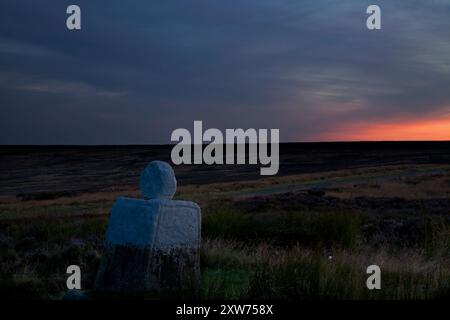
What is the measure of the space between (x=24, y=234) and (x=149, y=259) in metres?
10.9

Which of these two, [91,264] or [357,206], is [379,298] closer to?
[91,264]

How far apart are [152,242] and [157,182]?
775 millimetres

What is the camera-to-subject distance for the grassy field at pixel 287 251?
23.9 ft

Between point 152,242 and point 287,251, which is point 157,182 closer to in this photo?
point 152,242

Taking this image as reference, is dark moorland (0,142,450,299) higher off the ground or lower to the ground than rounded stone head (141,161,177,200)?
lower

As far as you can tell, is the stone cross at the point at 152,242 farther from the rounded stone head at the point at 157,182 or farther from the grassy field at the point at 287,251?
the grassy field at the point at 287,251

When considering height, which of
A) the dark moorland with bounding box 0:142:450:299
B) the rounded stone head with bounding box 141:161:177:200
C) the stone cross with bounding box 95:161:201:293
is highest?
the rounded stone head with bounding box 141:161:177:200

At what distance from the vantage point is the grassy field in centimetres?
727

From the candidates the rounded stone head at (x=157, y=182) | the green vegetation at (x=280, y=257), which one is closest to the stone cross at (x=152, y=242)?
the rounded stone head at (x=157, y=182)

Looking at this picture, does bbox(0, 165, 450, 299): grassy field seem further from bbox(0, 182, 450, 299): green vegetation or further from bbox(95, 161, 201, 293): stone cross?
bbox(95, 161, 201, 293): stone cross

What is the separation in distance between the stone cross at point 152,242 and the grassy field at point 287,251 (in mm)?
500

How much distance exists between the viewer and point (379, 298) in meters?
7.08

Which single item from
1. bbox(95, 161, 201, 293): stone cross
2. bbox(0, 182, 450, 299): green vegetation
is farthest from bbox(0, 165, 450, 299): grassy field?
bbox(95, 161, 201, 293): stone cross

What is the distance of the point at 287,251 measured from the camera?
1177 centimetres
